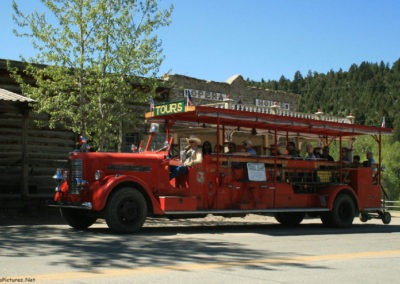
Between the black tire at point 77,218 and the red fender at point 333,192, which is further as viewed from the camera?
the red fender at point 333,192

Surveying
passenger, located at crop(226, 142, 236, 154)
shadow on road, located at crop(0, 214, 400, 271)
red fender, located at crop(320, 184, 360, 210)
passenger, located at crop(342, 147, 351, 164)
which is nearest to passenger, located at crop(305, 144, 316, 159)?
red fender, located at crop(320, 184, 360, 210)

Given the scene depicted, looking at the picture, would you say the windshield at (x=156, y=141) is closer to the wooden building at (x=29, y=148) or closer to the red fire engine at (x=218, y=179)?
the red fire engine at (x=218, y=179)

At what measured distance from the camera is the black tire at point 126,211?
11.4 meters

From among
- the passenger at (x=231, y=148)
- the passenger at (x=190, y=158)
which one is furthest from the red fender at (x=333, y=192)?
the passenger at (x=190, y=158)

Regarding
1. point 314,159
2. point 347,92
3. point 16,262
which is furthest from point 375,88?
point 16,262

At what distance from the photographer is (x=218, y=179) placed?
13398 millimetres

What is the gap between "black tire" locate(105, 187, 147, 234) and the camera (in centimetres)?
1142

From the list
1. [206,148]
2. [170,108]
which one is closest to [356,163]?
[206,148]

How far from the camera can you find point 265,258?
28.6 ft

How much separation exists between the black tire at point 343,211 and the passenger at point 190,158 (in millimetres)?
4742

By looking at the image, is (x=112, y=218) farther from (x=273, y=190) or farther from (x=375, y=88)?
(x=375, y=88)

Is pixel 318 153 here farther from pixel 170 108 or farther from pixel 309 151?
pixel 170 108

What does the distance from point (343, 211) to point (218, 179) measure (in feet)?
14.7

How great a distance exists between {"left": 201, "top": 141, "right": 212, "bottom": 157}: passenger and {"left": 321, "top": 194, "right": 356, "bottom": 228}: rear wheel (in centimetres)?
435
